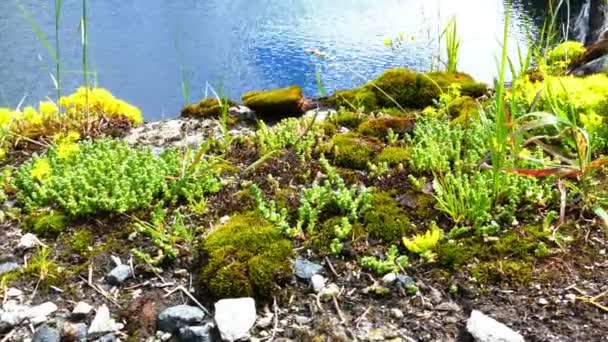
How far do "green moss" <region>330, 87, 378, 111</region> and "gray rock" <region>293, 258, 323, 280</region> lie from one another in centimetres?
200

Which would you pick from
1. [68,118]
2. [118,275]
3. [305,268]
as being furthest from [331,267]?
[68,118]

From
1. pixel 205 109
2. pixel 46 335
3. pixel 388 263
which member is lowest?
pixel 46 335

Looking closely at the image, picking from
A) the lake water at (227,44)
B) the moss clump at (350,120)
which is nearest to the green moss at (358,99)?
the moss clump at (350,120)

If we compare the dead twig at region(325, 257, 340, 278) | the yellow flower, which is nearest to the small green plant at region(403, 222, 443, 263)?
the dead twig at region(325, 257, 340, 278)

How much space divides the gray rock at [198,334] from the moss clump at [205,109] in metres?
2.48

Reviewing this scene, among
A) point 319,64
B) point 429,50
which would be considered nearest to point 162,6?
point 319,64

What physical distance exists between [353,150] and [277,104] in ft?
3.92

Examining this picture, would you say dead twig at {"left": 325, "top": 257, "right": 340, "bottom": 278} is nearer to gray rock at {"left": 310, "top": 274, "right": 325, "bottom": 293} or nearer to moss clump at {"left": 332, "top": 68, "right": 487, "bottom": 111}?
gray rock at {"left": 310, "top": 274, "right": 325, "bottom": 293}

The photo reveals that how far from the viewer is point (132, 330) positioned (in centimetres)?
231

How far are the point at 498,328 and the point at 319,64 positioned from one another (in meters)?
4.44

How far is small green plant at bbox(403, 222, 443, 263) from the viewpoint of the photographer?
251cm

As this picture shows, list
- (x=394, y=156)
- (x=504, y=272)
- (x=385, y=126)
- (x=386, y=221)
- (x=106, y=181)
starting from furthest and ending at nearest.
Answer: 1. (x=385, y=126)
2. (x=394, y=156)
3. (x=106, y=181)
4. (x=386, y=221)
5. (x=504, y=272)

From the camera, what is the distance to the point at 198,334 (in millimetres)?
2232

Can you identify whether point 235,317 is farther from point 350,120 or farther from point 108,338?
point 350,120
